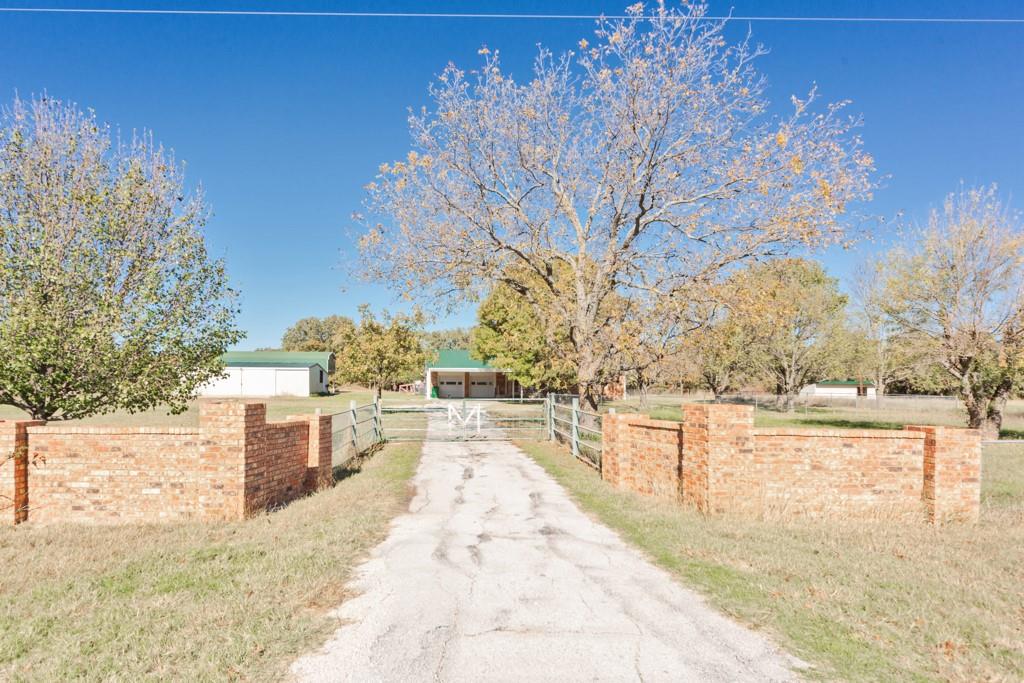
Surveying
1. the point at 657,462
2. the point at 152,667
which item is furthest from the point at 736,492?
the point at 152,667

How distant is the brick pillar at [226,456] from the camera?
7.97 meters

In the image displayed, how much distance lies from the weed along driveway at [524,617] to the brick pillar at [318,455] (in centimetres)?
314

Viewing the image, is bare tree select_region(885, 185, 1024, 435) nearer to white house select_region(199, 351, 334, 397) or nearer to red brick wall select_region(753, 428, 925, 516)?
red brick wall select_region(753, 428, 925, 516)

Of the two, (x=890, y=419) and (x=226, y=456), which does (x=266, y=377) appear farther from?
(x=226, y=456)

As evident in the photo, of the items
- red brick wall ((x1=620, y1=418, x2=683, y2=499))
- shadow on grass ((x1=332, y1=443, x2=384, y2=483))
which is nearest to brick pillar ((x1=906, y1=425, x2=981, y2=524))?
red brick wall ((x1=620, y1=418, x2=683, y2=499))

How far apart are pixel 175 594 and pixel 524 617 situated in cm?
307

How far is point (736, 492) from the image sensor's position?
860cm

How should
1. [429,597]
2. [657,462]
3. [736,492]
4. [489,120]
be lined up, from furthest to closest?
[489,120] → [657,462] → [736,492] → [429,597]

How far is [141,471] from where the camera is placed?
8.02 metres

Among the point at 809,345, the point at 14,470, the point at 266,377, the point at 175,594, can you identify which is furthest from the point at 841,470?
the point at 266,377

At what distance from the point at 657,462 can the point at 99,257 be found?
38.7 ft

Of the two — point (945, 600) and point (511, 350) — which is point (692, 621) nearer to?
point (945, 600)

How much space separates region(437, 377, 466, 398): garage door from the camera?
5236 centimetres

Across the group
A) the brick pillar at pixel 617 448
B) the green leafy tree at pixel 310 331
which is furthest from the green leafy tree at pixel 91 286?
the green leafy tree at pixel 310 331
